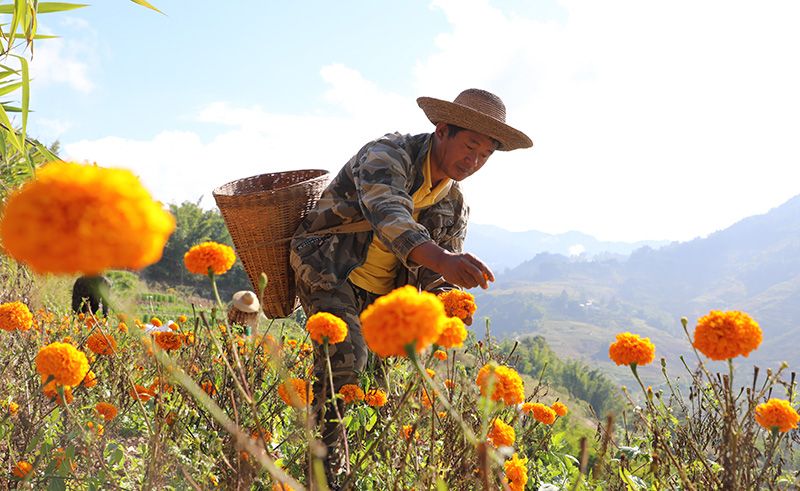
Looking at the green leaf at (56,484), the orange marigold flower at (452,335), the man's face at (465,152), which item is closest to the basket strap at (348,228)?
the man's face at (465,152)

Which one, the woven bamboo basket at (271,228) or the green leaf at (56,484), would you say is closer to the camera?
the green leaf at (56,484)

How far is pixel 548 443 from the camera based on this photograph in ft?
10.3

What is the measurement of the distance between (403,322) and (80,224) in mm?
505

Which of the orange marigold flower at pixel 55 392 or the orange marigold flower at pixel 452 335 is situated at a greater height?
the orange marigold flower at pixel 452 335

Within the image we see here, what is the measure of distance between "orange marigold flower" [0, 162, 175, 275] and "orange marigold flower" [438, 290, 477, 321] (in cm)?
136

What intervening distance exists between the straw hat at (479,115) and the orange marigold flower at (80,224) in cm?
253

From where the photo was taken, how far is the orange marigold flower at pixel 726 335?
4.58ft

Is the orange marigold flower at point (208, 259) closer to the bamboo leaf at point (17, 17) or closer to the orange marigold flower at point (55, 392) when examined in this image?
the orange marigold flower at point (55, 392)

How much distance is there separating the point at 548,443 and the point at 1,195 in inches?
141

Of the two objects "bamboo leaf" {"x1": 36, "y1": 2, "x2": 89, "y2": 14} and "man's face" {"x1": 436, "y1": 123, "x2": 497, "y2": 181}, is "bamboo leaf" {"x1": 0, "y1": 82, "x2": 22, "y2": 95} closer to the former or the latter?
"bamboo leaf" {"x1": 36, "y1": 2, "x2": 89, "y2": 14}

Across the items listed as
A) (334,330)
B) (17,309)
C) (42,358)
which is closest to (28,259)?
(334,330)

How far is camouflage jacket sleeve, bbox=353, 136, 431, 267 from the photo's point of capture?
7.92 feet

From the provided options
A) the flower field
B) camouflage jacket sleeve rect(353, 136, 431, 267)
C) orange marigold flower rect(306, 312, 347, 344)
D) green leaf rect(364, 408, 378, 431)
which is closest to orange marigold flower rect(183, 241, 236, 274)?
the flower field

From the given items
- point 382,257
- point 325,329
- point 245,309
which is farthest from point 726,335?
point 245,309
